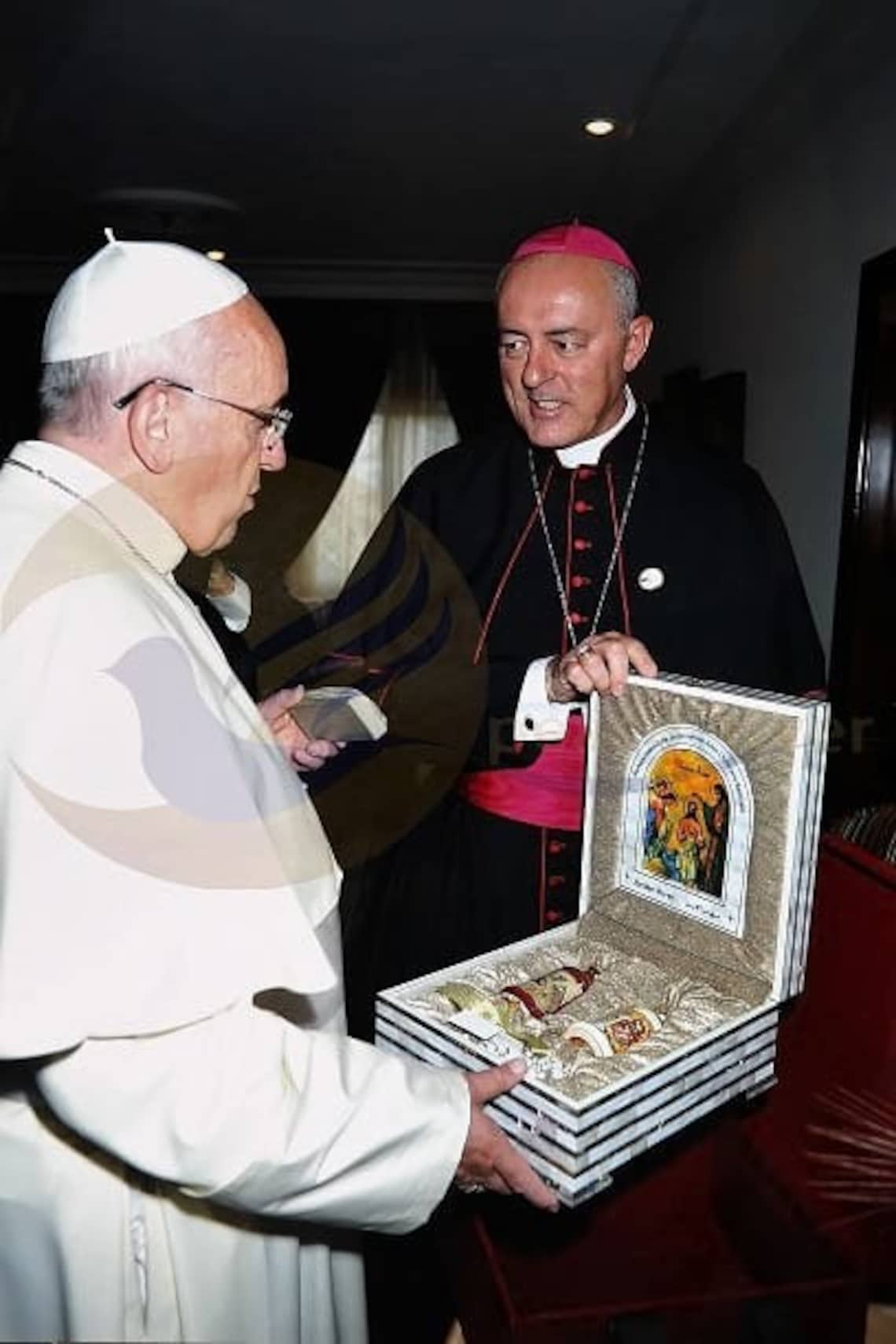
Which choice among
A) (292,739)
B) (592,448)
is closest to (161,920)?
(292,739)

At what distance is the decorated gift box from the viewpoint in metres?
1.13

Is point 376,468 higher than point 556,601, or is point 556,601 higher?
point 376,468

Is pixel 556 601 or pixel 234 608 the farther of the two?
pixel 234 608

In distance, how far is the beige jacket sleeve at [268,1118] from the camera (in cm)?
96

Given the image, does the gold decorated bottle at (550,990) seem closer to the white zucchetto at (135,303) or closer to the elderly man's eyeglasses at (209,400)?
the elderly man's eyeglasses at (209,400)

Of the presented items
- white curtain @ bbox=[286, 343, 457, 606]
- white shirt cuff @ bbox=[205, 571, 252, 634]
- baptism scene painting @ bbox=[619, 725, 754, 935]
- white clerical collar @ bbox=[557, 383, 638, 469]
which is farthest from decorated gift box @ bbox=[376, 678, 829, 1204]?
white curtain @ bbox=[286, 343, 457, 606]

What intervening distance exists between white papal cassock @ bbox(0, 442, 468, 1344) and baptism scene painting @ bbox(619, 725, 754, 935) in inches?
16.2

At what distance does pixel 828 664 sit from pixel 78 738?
3.71 metres

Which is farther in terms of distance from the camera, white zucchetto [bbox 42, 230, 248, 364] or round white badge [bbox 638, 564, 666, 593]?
round white badge [bbox 638, 564, 666, 593]

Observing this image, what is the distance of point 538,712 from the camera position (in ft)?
5.74

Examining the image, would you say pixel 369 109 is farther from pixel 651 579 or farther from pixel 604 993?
pixel 604 993

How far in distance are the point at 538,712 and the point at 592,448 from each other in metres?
0.62

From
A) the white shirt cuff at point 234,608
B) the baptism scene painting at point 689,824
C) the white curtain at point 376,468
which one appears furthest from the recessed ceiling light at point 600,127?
the baptism scene painting at point 689,824

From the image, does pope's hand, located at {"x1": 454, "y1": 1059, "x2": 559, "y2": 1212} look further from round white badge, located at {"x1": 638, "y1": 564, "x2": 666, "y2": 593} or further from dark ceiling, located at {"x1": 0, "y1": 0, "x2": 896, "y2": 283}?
dark ceiling, located at {"x1": 0, "y1": 0, "x2": 896, "y2": 283}
